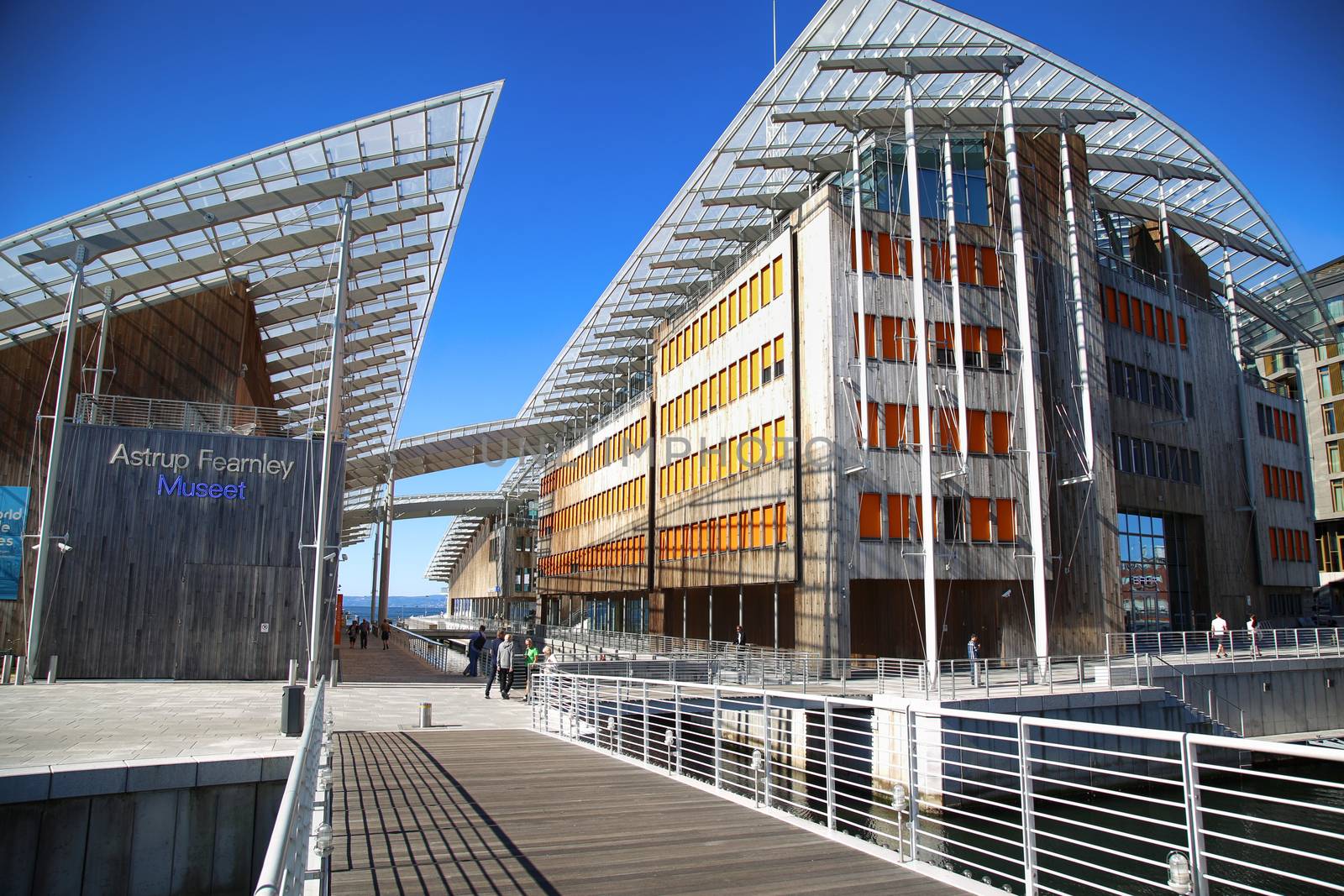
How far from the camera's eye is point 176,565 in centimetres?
2630

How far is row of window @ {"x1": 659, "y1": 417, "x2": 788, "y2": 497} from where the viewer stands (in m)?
32.5

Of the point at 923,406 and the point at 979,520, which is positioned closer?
the point at 923,406

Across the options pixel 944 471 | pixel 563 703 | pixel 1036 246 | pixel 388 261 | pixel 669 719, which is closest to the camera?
pixel 563 703

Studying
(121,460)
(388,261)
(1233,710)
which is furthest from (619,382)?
(1233,710)

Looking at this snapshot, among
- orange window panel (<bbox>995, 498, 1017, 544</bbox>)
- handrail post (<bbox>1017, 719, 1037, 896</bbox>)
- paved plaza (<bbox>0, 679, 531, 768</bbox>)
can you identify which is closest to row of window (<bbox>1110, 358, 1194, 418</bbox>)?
orange window panel (<bbox>995, 498, 1017, 544</bbox>)

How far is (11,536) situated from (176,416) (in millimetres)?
5508

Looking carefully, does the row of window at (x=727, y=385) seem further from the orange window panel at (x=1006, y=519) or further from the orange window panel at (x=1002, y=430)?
the orange window panel at (x=1006, y=519)

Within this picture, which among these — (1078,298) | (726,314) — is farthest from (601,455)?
(1078,298)

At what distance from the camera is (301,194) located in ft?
91.5

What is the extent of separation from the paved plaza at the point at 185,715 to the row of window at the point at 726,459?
12074mm

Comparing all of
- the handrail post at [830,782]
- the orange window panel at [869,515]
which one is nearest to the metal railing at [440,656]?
the orange window panel at [869,515]

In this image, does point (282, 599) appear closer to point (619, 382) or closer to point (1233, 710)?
point (1233, 710)

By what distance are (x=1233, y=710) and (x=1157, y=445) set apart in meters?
14.4

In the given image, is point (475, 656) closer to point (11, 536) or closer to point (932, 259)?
point (11, 536)
